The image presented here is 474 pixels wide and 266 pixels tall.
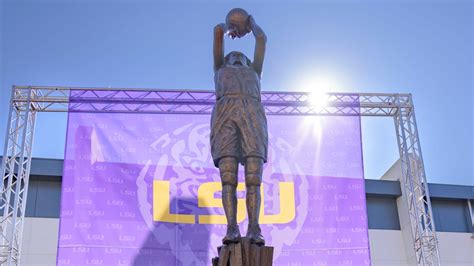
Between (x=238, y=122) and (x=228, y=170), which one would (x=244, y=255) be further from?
(x=238, y=122)

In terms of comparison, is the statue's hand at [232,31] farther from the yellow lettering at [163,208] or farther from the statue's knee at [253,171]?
the yellow lettering at [163,208]

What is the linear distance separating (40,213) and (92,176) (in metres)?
5.33

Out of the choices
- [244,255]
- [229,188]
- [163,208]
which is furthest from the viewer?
[163,208]

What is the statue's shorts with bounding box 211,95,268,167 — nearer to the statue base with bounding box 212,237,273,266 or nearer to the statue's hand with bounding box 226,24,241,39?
the statue's hand with bounding box 226,24,241,39

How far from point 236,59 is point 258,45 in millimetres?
242

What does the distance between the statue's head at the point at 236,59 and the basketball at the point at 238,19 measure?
24cm

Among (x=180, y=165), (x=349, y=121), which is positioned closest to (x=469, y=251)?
(x=349, y=121)

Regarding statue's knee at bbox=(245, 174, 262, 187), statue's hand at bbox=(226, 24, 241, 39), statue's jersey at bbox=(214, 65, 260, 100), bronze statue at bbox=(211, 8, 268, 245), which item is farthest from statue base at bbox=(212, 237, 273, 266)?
statue's hand at bbox=(226, 24, 241, 39)

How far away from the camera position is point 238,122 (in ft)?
16.9

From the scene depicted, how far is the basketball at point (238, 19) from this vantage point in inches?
212

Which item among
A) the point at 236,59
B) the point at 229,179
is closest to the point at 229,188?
the point at 229,179

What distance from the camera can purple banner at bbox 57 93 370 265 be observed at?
1261cm

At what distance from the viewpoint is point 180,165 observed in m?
13.3

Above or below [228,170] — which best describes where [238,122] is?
above
